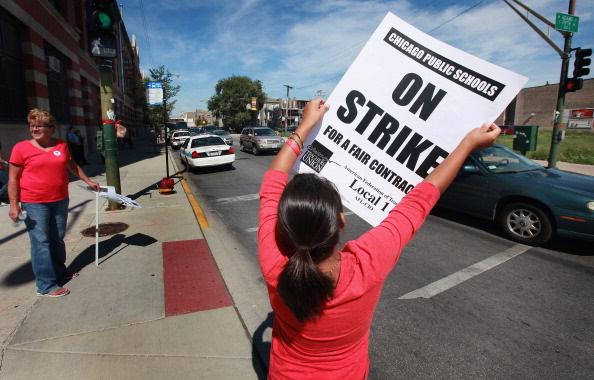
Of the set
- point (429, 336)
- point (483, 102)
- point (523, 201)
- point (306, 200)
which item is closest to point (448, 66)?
point (483, 102)

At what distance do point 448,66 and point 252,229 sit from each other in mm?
A: 5403

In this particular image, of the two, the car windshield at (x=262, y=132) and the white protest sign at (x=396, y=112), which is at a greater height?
the white protest sign at (x=396, y=112)

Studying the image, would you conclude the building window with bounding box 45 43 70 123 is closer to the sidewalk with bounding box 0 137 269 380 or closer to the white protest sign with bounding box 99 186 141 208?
the sidewalk with bounding box 0 137 269 380

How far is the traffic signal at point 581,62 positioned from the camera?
11.1m

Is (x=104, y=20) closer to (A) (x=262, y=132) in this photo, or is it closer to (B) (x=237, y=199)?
(B) (x=237, y=199)

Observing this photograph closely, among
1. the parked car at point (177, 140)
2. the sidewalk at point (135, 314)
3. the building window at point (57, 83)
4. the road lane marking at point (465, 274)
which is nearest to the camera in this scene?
the sidewalk at point (135, 314)

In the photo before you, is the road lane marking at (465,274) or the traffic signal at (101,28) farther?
the traffic signal at (101,28)

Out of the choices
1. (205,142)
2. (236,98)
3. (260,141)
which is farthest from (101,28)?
(236,98)

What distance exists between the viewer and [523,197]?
18.6ft

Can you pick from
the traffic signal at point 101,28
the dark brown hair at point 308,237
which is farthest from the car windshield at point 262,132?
the dark brown hair at point 308,237

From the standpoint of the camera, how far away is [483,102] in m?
1.38

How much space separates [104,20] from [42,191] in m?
3.86

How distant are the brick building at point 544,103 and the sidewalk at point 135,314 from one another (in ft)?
212

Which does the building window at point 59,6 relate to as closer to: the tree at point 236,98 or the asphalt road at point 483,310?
the asphalt road at point 483,310
